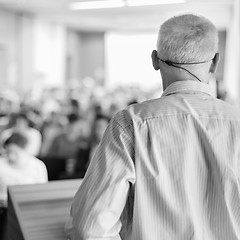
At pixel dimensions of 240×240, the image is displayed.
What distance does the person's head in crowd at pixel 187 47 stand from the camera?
1.09m

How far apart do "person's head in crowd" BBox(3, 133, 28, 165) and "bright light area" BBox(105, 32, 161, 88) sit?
15.5 meters

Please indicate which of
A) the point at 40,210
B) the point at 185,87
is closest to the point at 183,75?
the point at 185,87

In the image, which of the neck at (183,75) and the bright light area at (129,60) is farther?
the bright light area at (129,60)

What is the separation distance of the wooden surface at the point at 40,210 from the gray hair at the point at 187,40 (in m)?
0.79

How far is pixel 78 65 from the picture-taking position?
1952 cm

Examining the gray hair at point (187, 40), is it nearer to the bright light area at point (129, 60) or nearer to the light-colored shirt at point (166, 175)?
the light-colored shirt at point (166, 175)

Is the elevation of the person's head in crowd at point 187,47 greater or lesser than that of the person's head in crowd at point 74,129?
greater

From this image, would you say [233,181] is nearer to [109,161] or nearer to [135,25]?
[109,161]

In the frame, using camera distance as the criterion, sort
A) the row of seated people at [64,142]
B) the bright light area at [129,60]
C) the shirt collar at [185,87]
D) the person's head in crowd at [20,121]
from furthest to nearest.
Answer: the bright light area at [129,60] < the person's head in crowd at [20,121] < the row of seated people at [64,142] < the shirt collar at [185,87]

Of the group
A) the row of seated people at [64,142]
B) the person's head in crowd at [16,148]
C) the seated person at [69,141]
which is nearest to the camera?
the person's head in crowd at [16,148]

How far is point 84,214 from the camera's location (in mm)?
1024

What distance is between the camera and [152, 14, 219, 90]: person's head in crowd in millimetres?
1093

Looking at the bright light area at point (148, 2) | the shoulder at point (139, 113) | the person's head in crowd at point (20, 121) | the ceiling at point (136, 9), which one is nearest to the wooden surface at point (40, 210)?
the shoulder at point (139, 113)

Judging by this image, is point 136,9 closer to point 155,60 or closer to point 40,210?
point 40,210
